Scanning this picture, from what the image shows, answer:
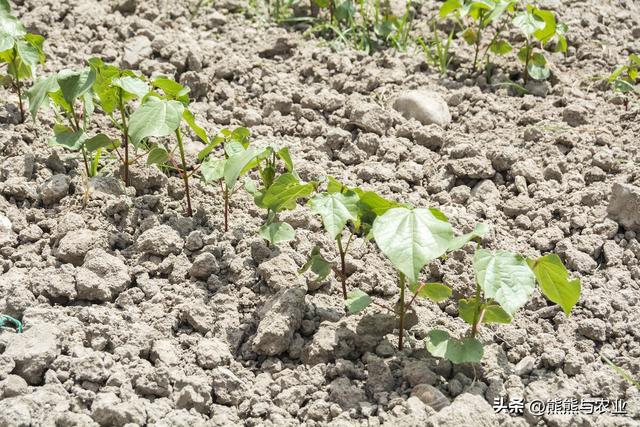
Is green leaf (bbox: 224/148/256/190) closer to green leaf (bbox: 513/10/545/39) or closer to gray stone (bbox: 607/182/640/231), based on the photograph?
gray stone (bbox: 607/182/640/231)

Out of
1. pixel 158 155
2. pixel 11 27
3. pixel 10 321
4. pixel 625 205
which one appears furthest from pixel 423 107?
pixel 10 321

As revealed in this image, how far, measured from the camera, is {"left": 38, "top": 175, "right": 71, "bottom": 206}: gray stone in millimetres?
3059

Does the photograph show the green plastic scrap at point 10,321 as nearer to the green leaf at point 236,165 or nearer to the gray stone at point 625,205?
the green leaf at point 236,165

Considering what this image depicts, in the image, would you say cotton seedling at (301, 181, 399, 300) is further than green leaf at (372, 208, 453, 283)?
Yes

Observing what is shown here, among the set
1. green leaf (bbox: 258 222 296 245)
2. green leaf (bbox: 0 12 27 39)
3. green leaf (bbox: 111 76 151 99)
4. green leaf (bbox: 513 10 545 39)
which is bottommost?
green leaf (bbox: 258 222 296 245)

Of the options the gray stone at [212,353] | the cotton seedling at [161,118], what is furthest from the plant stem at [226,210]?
the gray stone at [212,353]

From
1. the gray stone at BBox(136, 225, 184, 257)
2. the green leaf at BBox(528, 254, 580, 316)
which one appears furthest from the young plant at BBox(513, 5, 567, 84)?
the gray stone at BBox(136, 225, 184, 257)

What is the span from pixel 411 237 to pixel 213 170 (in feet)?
3.09

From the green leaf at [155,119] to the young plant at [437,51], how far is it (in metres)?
1.58

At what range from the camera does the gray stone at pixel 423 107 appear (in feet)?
11.9

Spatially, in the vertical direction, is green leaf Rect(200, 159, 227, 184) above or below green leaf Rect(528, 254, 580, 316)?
below

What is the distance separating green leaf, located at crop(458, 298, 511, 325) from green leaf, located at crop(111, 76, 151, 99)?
131 cm

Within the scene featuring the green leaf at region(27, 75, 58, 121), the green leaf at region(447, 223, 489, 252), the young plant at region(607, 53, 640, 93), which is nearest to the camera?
the green leaf at region(447, 223, 489, 252)

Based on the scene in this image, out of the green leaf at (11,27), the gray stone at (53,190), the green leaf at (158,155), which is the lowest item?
the gray stone at (53,190)
